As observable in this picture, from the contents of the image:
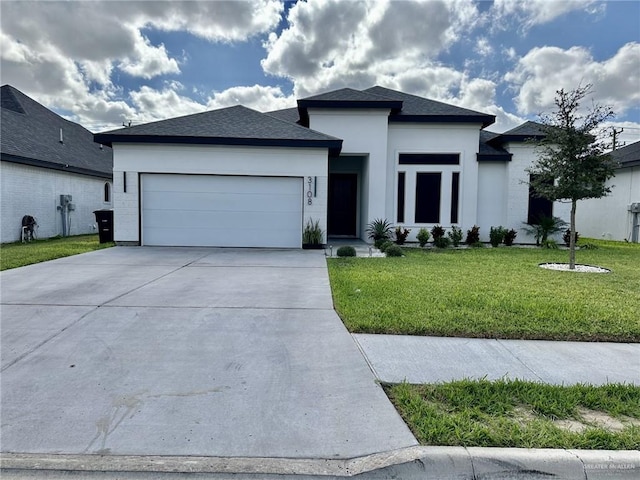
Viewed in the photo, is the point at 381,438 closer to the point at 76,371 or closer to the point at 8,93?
the point at 76,371

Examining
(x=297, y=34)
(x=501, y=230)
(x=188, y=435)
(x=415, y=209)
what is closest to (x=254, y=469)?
(x=188, y=435)

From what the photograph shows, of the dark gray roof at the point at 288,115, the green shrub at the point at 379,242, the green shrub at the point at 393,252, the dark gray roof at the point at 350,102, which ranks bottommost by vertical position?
the green shrub at the point at 393,252

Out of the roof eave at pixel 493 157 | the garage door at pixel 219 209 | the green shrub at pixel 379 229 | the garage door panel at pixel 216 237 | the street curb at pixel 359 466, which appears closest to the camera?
the street curb at pixel 359 466

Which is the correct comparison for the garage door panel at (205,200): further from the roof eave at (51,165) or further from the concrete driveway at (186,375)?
the concrete driveway at (186,375)

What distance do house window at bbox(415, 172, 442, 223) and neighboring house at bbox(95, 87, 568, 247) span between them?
0.13 ft

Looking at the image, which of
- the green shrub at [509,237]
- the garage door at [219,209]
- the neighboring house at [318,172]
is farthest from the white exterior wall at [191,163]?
the green shrub at [509,237]

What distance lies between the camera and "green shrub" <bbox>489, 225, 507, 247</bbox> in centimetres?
1420

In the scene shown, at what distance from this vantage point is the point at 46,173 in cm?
1540

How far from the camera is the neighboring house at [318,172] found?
12047mm

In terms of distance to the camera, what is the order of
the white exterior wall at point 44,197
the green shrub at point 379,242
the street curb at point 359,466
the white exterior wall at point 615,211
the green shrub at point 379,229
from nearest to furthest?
the street curb at point 359,466 < the green shrub at point 379,242 < the white exterior wall at point 44,197 < the green shrub at point 379,229 < the white exterior wall at point 615,211

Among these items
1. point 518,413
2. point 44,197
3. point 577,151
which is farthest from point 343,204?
point 518,413

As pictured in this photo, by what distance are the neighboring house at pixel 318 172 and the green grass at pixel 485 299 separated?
390 cm

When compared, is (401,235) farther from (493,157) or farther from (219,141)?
(219,141)

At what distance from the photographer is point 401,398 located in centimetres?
300
